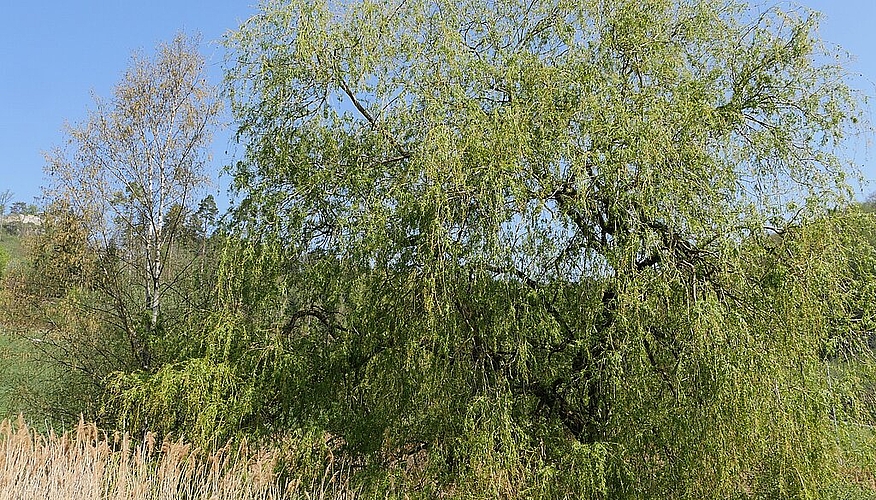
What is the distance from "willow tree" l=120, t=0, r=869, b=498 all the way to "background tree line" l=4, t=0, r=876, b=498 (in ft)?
0.07

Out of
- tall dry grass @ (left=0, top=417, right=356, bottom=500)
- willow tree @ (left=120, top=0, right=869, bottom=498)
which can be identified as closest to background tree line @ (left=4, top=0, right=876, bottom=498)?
willow tree @ (left=120, top=0, right=869, bottom=498)

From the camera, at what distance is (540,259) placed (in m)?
5.62

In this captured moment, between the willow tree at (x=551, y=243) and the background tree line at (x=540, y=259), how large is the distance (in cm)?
2

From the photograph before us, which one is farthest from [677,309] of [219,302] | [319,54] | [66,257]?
[66,257]

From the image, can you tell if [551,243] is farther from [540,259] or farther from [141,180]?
[141,180]

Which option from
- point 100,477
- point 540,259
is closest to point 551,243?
point 540,259

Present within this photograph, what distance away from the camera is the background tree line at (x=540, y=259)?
5066 millimetres

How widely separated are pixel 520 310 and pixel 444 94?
5.96 ft

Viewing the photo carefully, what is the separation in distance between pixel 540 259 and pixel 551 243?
0.16 metres

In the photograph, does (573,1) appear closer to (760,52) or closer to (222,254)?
(760,52)

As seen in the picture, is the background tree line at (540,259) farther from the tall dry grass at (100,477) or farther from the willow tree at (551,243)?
the tall dry grass at (100,477)

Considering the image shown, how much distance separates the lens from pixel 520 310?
5512 mm

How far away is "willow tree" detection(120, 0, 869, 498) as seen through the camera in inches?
199

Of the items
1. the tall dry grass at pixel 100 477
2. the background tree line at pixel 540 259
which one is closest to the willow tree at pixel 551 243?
the background tree line at pixel 540 259
